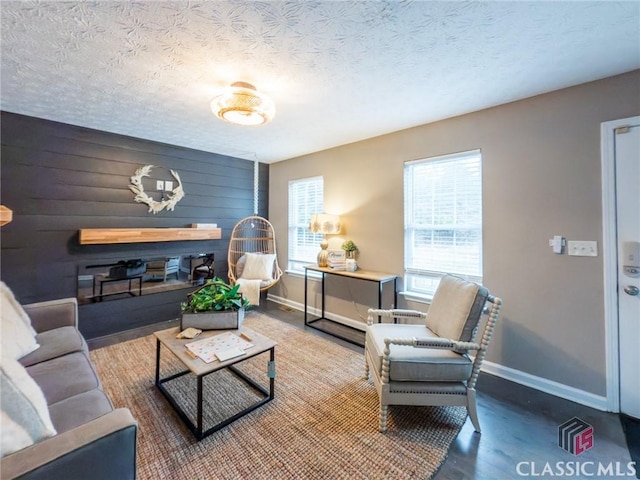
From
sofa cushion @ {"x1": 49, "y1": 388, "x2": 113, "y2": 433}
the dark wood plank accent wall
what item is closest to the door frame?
sofa cushion @ {"x1": 49, "y1": 388, "x2": 113, "y2": 433}

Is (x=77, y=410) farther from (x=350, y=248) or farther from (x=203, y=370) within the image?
(x=350, y=248)

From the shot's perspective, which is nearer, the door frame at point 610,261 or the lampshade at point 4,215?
the door frame at point 610,261

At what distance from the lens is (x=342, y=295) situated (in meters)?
3.68

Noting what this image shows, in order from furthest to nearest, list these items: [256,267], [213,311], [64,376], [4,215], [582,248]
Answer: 1. [256,267]
2. [4,215]
3. [213,311]
4. [582,248]
5. [64,376]

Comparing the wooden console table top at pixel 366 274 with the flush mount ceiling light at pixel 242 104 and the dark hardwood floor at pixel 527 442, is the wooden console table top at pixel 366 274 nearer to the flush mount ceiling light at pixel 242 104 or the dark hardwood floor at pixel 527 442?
the dark hardwood floor at pixel 527 442

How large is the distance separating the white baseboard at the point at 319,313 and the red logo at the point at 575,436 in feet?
6.25

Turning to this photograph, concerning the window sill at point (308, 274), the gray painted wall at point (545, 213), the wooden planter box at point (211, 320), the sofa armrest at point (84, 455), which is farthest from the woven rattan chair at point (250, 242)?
the sofa armrest at point (84, 455)

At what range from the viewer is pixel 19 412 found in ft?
2.85

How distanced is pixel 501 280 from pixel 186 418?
108 inches

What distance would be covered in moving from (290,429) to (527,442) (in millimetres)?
1478

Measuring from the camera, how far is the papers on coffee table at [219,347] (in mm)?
1778

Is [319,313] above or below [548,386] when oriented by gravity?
above

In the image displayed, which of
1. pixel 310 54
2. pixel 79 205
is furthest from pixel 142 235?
pixel 310 54

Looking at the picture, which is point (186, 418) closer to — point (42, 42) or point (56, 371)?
point (56, 371)
